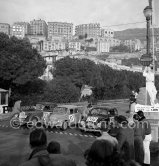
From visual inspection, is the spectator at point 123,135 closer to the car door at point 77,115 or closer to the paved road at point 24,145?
the paved road at point 24,145

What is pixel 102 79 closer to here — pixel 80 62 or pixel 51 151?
pixel 80 62

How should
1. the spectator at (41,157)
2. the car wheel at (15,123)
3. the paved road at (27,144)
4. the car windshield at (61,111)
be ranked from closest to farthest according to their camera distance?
the spectator at (41,157) → the paved road at (27,144) → the car windshield at (61,111) → the car wheel at (15,123)

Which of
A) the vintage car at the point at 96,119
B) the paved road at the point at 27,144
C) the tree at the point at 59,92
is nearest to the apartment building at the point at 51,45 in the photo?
the tree at the point at 59,92

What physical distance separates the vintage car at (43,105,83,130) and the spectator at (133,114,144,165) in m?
9.72

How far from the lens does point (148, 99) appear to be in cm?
1462

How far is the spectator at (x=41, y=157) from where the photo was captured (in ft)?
11.6

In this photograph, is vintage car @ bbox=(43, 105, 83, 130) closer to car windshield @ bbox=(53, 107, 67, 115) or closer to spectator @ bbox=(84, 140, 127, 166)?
car windshield @ bbox=(53, 107, 67, 115)

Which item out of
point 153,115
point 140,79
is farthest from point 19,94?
point 140,79

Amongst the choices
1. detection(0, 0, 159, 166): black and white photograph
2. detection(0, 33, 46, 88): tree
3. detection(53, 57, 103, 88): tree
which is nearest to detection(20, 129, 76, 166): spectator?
detection(0, 0, 159, 166): black and white photograph

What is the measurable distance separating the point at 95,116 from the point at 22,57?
64.7ft

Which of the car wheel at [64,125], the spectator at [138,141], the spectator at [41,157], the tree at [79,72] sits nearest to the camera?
the spectator at [41,157]

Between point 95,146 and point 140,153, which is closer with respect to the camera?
point 95,146

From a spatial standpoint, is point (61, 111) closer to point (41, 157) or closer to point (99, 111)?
point (99, 111)

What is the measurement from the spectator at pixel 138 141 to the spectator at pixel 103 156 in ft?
15.2
